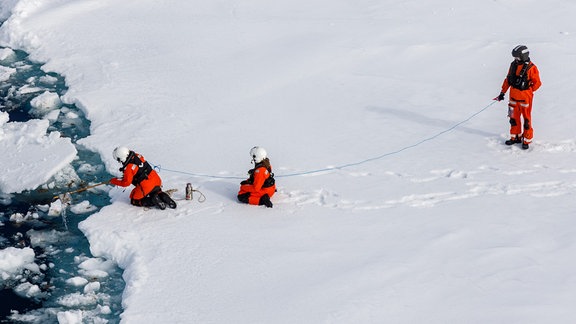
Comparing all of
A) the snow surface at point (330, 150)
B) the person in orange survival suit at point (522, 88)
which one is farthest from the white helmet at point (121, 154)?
the person in orange survival suit at point (522, 88)

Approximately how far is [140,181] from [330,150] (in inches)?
116

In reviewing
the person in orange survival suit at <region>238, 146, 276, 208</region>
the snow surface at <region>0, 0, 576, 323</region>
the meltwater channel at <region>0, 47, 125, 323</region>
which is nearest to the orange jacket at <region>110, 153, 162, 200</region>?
the snow surface at <region>0, 0, 576, 323</region>

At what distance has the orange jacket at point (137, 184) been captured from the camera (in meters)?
8.73

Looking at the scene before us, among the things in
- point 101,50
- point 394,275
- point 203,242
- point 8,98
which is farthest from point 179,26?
point 394,275

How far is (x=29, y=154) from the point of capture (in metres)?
10.5

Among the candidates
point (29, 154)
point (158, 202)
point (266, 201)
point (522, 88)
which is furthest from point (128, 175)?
point (522, 88)

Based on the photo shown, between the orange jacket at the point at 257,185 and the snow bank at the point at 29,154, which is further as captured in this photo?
the snow bank at the point at 29,154

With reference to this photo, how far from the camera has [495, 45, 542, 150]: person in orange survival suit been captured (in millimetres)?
9195

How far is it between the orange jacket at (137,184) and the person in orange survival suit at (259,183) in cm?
118

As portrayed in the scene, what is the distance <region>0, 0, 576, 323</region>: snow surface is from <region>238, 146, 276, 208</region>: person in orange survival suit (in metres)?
0.16

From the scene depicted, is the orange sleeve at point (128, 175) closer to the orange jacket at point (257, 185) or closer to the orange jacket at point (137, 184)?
the orange jacket at point (137, 184)

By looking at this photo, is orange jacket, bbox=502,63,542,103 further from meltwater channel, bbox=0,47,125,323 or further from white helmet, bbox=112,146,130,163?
meltwater channel, bbox=0,47,125,323

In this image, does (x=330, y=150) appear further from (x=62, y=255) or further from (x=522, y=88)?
(x=62, y=255)

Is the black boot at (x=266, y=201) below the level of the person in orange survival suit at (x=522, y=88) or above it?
below
